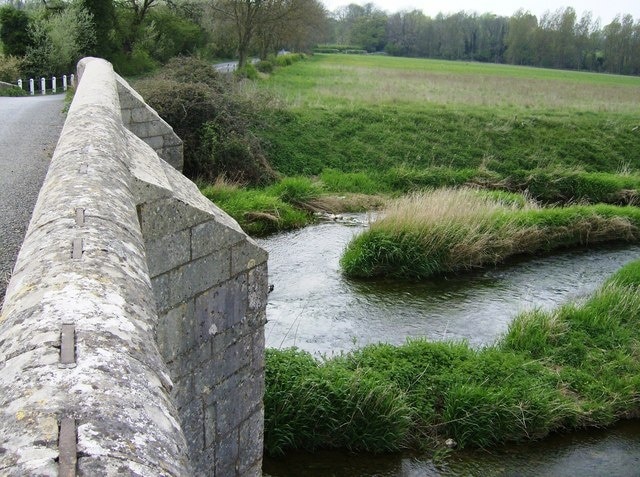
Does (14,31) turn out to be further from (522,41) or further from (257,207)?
(522,41)

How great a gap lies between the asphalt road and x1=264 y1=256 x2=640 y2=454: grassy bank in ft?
9.97

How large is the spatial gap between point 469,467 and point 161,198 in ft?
14.3

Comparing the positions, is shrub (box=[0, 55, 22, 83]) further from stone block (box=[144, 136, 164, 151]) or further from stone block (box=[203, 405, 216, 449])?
stone block (box=[203, 405, 216, 449])

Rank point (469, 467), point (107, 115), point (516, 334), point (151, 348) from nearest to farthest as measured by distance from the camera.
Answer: point (151, 348) < point (107, 115) < point (469, 467) < point (516, 334)

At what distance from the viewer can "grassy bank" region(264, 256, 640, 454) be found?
6.82 m

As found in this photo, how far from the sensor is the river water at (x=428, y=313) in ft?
21.9

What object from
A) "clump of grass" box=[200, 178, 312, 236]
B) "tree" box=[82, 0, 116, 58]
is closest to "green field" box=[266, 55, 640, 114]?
"tree" box=[82, 0, 116, 58]

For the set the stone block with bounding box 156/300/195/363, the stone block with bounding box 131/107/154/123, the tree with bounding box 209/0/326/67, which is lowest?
the stone block with bounding box 156/300/195/363

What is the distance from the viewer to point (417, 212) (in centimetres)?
1222

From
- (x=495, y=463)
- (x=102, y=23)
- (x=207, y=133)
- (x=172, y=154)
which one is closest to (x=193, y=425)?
(x=495, y=463)

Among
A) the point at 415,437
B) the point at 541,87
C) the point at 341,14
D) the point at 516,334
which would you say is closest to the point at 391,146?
the point at 516,334

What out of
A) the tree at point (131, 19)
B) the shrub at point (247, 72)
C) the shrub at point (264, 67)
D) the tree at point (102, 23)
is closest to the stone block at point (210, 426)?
the shrub at point (247, 72)

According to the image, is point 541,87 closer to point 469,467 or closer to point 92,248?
point 469,467

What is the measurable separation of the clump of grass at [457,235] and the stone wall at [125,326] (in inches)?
253
